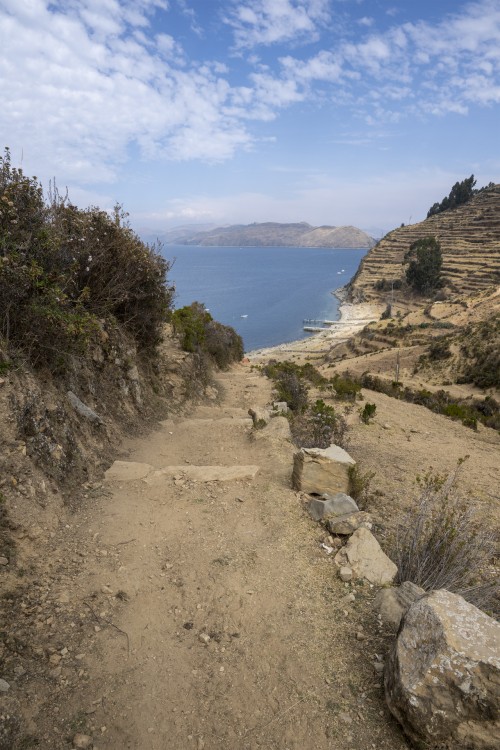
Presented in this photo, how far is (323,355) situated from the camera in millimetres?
49781

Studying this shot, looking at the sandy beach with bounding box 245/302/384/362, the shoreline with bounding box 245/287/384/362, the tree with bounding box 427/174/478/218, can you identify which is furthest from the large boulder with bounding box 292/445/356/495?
the tree with bounding box 427/174/478/218

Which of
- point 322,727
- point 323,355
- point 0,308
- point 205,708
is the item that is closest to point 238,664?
point 205,708

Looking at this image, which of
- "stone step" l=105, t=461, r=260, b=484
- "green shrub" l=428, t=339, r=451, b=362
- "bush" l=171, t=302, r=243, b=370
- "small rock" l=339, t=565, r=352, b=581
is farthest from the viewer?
"green shrub" l=428, t=339, r=451, b=362

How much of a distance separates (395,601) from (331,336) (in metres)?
59.8

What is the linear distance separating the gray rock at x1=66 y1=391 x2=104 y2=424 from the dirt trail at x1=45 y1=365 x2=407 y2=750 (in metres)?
1.56

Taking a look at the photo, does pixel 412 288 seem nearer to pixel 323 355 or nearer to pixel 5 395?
pixel 323 355

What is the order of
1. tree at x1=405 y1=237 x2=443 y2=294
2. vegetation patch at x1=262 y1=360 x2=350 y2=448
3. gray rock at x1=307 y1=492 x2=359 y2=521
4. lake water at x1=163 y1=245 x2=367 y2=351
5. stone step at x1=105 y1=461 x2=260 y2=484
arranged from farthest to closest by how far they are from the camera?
tree at x1=405 y1=237 x2=443 y2=294 < lake water at x1=163 y1=245 x2=367 y2=351 < vegetation patch at x1=262 y1=360 x2=350 y2=448 < stone step at x1=105 y1=461 x2=260 y2=484 < gray rock at x1=307 y1=492 x2=359 y2=521

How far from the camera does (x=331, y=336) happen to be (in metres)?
62.4

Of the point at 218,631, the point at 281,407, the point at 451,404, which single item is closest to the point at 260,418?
the point at 281,407

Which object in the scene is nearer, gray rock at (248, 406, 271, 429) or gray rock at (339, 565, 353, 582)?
gray rock at (339, 565, 353, 582)

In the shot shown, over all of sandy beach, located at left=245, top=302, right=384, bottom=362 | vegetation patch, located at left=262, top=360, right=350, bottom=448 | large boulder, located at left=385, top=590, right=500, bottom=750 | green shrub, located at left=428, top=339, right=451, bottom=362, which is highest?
large boulder, located at left=385, top=590, right=500, bottom=750

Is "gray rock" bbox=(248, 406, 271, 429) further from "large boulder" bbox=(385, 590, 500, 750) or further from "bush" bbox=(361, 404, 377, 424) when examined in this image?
"large boulder" bbox=(385, 590, 500, 750)

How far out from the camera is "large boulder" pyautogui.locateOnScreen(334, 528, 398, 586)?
4.72 meters

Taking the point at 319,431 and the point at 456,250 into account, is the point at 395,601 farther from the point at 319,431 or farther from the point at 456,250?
the point at 456,250
